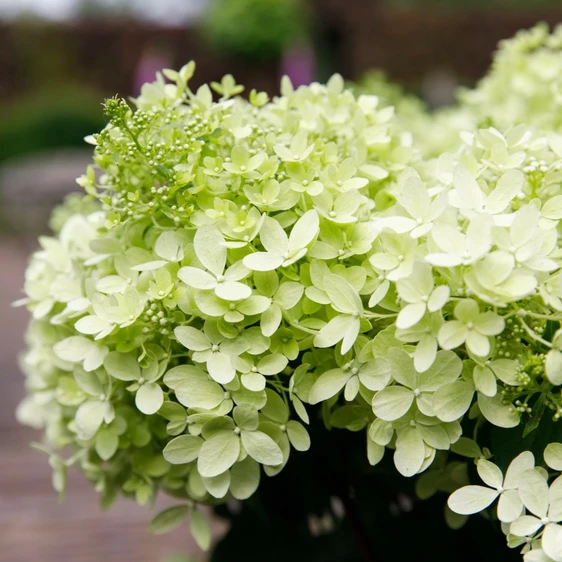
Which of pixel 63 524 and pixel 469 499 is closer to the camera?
pixel 469 499

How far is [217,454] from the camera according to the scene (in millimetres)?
598

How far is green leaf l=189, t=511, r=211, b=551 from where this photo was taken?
2.37ft

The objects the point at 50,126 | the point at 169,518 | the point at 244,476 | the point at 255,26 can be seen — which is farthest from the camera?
the point at 255,26

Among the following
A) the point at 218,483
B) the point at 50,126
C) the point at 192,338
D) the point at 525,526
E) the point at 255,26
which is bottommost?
the point at 525,526

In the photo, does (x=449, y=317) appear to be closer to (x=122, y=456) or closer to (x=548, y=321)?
(x=548, y=321)

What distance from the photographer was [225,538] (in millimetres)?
881

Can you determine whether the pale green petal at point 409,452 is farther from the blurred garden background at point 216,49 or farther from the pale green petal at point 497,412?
the blurred garden background at point 216,49

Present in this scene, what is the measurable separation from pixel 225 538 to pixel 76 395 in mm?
285

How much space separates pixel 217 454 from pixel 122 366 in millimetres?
116

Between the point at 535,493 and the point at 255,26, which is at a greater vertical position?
the point at 255,26

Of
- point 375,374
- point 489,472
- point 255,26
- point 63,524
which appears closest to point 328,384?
point 375,374

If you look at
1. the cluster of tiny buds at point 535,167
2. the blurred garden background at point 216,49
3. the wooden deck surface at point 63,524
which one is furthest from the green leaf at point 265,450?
the blurred garden background at point 216,49

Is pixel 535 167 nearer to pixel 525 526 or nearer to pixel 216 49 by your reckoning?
pixel 525 526

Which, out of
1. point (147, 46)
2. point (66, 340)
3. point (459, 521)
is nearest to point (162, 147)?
point (66, 340)
